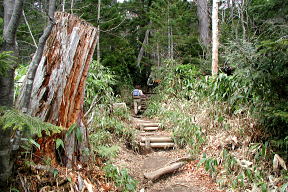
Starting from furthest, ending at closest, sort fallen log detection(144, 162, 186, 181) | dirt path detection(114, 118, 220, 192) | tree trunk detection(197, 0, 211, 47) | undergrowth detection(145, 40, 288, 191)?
tree trunk detection(197, 0, 211, 47)
fallen log detection(144, 162, 186, 181)
dirt path detection(114, 118, 220, 192)
undergrowth detection(145, 40, 288, 191)

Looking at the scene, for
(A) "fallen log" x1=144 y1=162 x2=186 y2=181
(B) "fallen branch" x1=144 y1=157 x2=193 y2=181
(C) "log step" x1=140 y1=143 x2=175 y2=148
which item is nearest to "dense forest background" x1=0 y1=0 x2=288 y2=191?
(C) "log step" x1=140 y1=143 x2=175 y2=148

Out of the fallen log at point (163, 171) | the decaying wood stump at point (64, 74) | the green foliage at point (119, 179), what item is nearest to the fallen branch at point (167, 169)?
the fallen log at point (163, 171)

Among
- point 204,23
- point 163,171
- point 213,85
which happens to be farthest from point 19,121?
point 204,23

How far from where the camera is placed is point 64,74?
9.67 feet

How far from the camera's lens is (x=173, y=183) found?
14.2 feet

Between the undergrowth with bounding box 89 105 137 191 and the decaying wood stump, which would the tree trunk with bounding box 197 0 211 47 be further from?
the decaying wood stump

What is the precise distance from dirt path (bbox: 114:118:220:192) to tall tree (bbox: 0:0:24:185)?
7.61 ft

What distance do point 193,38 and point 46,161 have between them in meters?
10.9

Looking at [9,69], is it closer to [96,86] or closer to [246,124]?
[246,124]

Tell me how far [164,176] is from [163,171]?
10 centimetres

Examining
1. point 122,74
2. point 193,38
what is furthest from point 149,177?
point 193,38

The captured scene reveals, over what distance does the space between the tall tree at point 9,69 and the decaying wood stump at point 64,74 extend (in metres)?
0.74

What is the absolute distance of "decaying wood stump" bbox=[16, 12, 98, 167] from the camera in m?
2.78

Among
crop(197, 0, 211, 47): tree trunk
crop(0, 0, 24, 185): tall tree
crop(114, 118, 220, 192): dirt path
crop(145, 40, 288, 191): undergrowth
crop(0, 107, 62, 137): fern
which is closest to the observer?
crop(0, 107, 62, 137): fern
